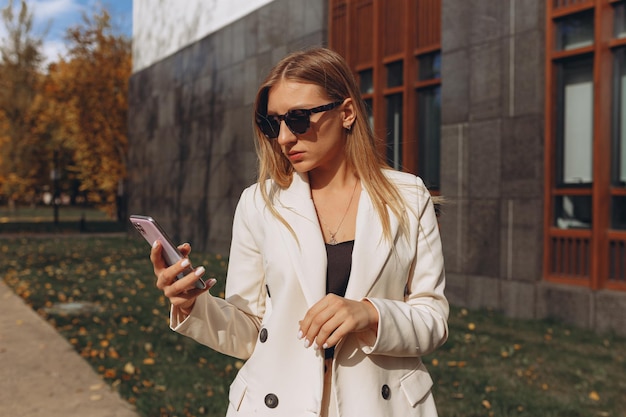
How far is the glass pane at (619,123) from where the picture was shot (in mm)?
8766

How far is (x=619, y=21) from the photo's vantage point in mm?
8703

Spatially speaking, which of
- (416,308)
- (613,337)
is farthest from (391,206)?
(613,337)

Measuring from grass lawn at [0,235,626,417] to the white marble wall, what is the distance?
377 inches

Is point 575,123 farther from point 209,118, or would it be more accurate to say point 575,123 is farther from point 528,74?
point 209,118

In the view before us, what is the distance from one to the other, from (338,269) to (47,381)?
197 inches

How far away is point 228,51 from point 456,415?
14988mm

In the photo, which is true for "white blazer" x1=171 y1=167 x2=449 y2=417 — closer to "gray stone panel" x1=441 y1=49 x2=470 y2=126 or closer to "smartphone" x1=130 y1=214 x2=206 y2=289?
"smartphone" x1=130 y1=214 x2=206 y2=289

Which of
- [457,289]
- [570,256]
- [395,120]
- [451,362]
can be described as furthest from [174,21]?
[451,362]

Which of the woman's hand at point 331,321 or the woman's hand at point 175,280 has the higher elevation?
the woman's hand at point 175,280

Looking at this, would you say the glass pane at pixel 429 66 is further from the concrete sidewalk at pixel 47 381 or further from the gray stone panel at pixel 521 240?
the concrete sidewalk at pixel 47 381

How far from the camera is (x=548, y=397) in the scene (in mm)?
5789

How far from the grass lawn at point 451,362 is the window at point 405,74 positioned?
316 centimetres

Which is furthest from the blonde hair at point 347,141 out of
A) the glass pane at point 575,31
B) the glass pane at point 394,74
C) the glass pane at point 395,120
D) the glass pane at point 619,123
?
the glass pane at point 394,74

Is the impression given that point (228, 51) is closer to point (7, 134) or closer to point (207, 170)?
point (207, 170)
